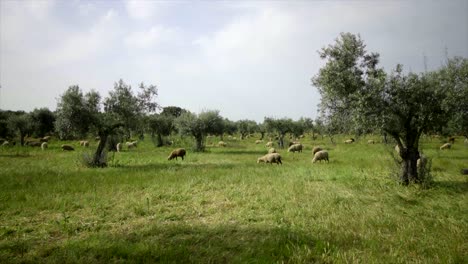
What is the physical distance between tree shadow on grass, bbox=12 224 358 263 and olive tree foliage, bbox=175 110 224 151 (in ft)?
118

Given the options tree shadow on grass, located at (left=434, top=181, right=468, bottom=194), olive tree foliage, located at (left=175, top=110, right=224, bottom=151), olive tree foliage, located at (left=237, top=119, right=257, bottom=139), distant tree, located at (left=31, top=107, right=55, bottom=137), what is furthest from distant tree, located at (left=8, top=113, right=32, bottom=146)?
tree shadow on grass, located at (left=434, top=181, right=468, bottom=194)

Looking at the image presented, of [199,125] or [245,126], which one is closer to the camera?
[199,125]

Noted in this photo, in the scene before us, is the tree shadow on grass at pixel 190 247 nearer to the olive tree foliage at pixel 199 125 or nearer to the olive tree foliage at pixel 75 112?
the olive tree foliage at pixel 75 112

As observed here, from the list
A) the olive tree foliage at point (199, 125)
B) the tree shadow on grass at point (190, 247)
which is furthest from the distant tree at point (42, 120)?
the tree shadow on grass at point (190, 247)

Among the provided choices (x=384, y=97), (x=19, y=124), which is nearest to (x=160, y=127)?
(x=19, y=124)

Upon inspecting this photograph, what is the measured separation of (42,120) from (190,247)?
72.2 metres

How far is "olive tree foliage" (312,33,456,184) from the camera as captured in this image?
45.6ft

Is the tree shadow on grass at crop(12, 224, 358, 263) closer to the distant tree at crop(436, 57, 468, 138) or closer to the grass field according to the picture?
the grass field

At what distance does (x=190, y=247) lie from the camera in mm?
7227

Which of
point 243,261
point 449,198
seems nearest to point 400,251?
point 243,261

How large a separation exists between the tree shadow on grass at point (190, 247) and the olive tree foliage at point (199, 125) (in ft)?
118

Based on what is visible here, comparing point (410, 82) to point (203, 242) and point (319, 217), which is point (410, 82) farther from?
point (203, 242)

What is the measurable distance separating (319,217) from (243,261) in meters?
4.01

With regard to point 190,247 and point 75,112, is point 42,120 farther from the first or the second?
point 190,247
